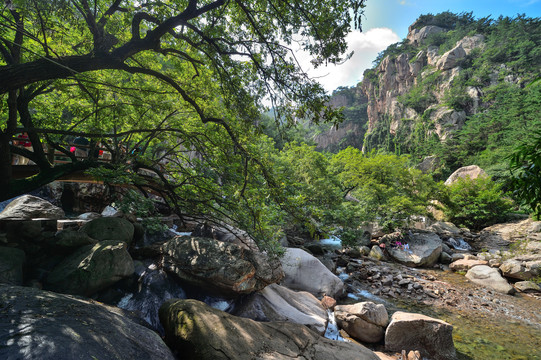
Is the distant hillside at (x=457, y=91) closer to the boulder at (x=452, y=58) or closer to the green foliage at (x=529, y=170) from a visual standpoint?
the boulder at (x=452, y=58)

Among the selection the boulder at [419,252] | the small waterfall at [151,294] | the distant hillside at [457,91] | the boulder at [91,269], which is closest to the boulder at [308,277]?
the small waterfall at [151,294]

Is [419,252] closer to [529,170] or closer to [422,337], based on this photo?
[422,337]

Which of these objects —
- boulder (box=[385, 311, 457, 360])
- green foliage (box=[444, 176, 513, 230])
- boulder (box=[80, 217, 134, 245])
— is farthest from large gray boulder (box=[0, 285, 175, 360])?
green foliage (box=[444, 176, 513, 230])

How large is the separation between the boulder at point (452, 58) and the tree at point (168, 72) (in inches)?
2245

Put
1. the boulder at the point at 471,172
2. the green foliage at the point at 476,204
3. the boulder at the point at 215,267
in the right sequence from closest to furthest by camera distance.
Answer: the boulder at the point at 215,267
the green foliage at the point at 476,204
the boulder at the point at 471,172

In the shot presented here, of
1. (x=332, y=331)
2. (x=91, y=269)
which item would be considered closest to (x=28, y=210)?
(x=91, y=269)

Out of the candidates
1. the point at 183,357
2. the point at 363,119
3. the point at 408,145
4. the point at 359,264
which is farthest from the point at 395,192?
the point at 363,119

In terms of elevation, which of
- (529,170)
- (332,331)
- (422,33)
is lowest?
(332,331)

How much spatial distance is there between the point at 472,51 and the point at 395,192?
49.7m

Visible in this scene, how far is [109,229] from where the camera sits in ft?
18.7

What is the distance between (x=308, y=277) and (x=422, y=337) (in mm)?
3451

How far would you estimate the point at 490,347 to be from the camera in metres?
5.62

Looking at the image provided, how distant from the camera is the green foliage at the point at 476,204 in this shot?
1856 cm

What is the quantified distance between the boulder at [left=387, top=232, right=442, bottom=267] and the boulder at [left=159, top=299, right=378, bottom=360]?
972 centimetres
